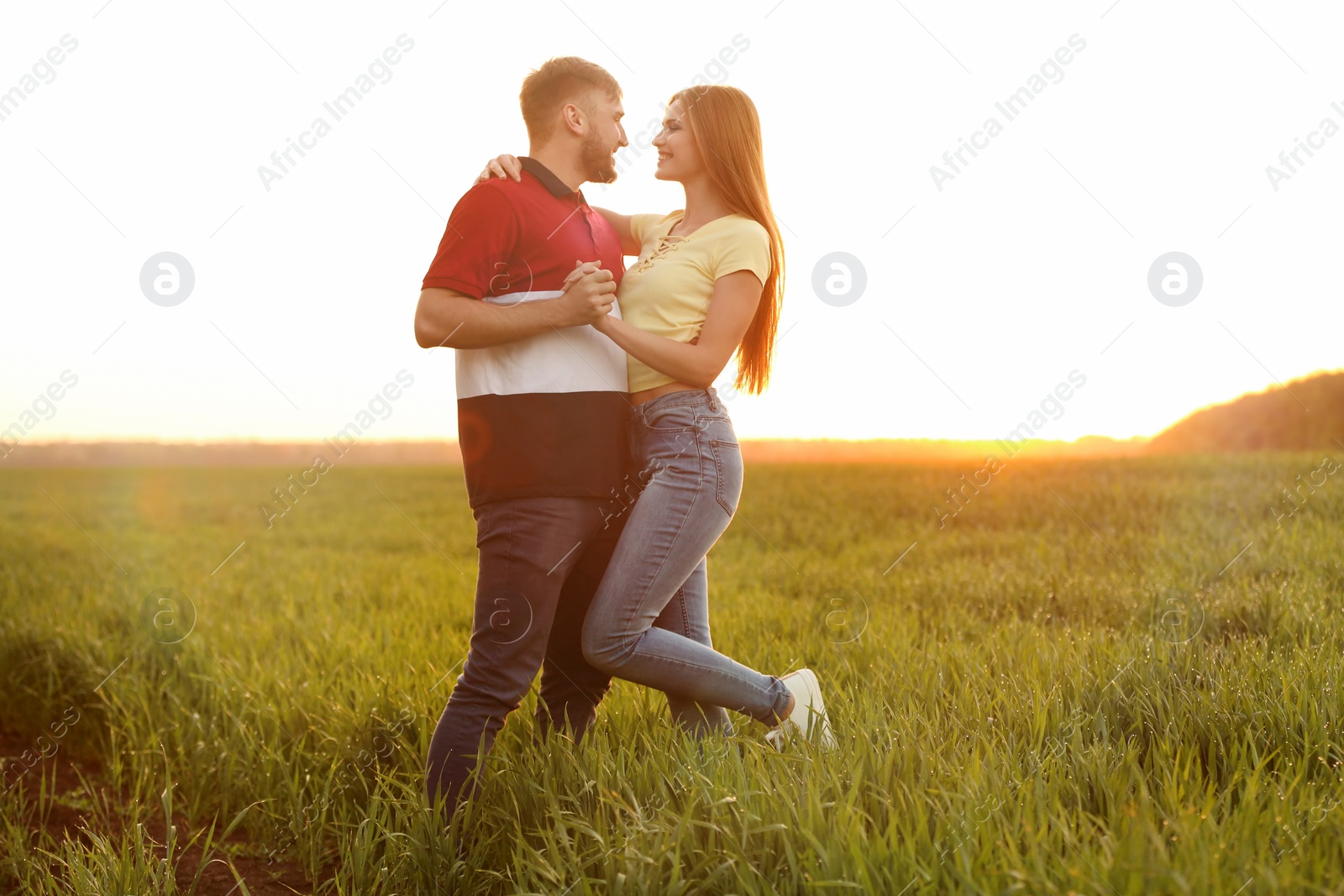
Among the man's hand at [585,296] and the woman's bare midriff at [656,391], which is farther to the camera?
the woman's bare midriff at [656,391]

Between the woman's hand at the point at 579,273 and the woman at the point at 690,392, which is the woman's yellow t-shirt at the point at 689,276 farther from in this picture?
the woman's hand at the point at 579,273

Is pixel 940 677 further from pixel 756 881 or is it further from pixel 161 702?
pixel 161 702

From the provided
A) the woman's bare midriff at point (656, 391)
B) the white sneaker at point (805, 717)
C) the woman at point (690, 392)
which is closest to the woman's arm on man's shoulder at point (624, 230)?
the woman at point (690, 392)

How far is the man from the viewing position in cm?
251

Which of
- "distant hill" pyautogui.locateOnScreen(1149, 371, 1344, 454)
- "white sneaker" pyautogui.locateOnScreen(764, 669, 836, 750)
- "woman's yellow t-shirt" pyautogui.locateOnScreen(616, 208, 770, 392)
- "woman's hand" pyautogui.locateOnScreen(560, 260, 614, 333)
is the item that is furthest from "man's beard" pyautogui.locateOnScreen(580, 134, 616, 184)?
"distant hill" pyautogui.locateOnScreen(1149, 371, 1344, 454)

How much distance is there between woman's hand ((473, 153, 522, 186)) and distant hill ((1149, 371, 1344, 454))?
22.3m

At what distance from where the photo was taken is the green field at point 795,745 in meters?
1.89

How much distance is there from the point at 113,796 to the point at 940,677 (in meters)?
3.65

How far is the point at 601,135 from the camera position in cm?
284

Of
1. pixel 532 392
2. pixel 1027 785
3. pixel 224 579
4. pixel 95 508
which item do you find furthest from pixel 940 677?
pixel 95 508

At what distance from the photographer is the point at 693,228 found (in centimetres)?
278

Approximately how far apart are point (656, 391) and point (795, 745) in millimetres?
1133

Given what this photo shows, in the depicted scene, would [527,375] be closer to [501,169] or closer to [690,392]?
[690,392]

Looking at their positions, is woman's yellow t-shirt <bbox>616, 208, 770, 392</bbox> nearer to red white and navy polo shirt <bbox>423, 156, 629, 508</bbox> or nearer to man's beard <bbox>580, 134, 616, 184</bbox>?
red white and navy polo shirt <bbox>423, 156, 629, 508</bbox>
